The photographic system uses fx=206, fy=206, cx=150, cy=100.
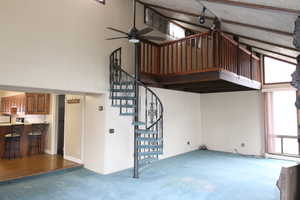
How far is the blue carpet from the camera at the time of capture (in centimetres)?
402

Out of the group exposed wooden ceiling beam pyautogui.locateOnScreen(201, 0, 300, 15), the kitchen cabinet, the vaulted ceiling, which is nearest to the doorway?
the kitchen cabinet

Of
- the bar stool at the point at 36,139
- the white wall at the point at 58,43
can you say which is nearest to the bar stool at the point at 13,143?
the bar stool at the point at 36,139

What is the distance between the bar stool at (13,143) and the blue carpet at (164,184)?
238 cm

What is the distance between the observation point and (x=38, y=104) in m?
7.73

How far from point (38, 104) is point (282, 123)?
8808 mm

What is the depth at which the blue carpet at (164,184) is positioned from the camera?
13.2 feet

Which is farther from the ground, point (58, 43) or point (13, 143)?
point (58, 43)

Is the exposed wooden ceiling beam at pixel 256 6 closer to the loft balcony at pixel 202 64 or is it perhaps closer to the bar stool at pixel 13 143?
the loft balcony at pixel 202 64

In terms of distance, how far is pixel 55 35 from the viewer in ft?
15.2

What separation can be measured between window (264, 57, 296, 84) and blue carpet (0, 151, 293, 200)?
2882mm

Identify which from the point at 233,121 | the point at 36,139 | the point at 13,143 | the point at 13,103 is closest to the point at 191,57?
the point at 233,121

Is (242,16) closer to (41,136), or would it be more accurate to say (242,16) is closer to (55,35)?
(55,35)

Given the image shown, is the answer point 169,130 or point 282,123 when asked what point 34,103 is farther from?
point 282,123

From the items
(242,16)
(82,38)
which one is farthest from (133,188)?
(242,16)
